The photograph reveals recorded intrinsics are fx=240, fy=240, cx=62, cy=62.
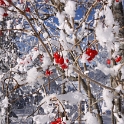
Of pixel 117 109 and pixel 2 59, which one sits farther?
pixel 2 59

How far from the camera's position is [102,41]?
147cm

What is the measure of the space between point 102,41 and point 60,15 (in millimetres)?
523

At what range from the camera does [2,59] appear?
12.0 metres

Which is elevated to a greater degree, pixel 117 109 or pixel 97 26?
pixel 97 26

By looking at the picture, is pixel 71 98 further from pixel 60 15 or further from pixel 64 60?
pixel 60 15

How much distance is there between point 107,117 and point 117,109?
36.7 metres

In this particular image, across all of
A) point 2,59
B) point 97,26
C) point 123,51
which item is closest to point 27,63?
point 123,51

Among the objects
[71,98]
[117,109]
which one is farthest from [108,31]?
[117,109]

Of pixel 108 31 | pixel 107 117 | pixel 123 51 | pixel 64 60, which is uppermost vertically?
pixel 123 51

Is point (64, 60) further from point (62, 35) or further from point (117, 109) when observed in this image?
point (117, 109)

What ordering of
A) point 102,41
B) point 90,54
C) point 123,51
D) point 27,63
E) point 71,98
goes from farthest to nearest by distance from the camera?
point 27,63, point 123,51, point 71,98, point 90,54, point 102,41

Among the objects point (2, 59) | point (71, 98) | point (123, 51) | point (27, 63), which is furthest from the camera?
point (2, 59)

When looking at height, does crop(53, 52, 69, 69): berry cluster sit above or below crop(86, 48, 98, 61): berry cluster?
below

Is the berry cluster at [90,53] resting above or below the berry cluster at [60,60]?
above
